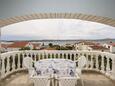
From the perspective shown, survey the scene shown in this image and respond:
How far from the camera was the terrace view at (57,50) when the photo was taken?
4705 mm

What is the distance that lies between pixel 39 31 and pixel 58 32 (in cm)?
73

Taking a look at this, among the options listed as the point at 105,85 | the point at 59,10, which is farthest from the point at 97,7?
the point at 105,85

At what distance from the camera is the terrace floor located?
4918 millimetres

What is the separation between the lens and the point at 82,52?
652 cm

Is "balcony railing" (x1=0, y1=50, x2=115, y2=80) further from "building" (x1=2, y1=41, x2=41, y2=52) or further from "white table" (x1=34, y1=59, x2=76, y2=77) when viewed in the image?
"white table" (x1=34, y1=59, x2=76, y2=77)

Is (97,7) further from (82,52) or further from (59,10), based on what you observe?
(82,52)

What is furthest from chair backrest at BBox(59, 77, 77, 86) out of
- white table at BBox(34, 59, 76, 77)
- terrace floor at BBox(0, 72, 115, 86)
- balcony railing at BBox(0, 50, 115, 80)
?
balcony railing at BBox(0, 50, 115, 80)

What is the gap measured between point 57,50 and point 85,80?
169 cm

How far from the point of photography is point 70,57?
256 inches

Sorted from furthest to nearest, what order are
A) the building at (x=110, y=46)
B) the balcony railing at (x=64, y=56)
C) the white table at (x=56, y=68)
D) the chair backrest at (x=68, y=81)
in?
1. the building at (x=110, y=46)
2. the balcony railing at (x=64, y=56)
3. the white table at (x=56, y=68)
4. the chair backrest at (x=68, y=81)

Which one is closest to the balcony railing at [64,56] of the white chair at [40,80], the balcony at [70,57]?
the balcony at [70,57]

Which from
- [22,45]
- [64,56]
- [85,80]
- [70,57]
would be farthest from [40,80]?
[22,45]

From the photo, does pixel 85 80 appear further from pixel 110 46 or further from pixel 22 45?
pixel 22 45

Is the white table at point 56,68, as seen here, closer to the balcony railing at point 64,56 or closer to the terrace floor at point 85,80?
Answer: the terrace floor at point 85,80
